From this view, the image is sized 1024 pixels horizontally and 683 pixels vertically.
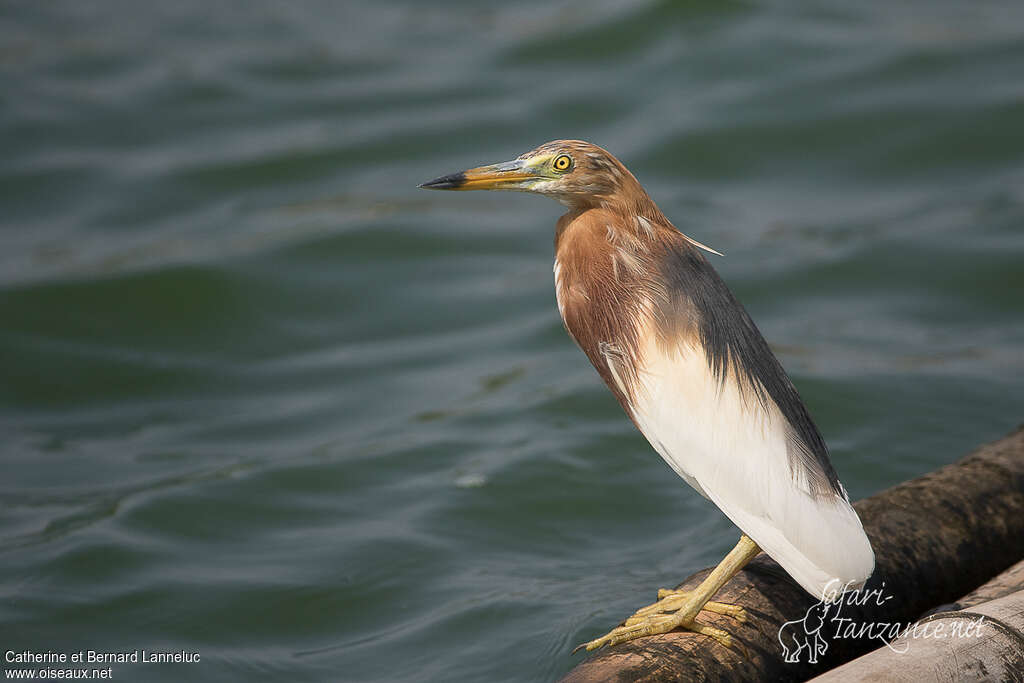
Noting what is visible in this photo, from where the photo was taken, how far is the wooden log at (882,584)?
2.99 m

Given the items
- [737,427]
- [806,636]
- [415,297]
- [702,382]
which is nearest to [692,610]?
[806,636]

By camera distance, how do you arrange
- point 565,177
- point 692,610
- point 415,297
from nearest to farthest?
point 692,610, point 565,177, point 415,297

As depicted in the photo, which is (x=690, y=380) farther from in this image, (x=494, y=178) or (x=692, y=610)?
(x=494, y=178)

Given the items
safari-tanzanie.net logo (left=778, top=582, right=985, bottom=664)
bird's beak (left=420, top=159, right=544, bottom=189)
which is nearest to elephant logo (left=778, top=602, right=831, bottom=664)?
safari-tanzanie.net logo (left=778, top=582, right=985, bottom=664)

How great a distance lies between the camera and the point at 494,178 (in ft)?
11.2

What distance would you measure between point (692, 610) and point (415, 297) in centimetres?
490

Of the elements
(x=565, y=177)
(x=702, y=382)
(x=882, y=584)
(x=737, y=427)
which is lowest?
(x=882, y=584)

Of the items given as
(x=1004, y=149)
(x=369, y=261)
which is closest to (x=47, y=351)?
(x=369, y=261)

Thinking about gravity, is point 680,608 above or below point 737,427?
below

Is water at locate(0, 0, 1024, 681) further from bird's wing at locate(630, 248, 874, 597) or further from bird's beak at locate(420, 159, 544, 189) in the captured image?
bird's beak at locate(420, 159, 544, 189)

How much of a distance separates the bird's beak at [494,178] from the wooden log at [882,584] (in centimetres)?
127

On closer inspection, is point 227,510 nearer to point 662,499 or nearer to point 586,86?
point 662,499

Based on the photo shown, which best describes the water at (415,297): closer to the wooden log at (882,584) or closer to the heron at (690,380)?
the wooden log at (882,584)

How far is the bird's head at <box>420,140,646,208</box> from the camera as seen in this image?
3295 millimetres
